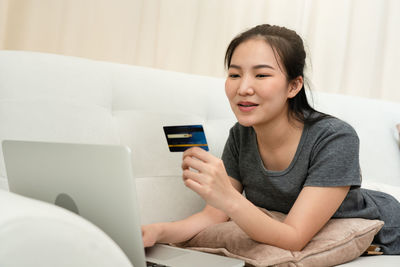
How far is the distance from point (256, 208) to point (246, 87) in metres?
0.31

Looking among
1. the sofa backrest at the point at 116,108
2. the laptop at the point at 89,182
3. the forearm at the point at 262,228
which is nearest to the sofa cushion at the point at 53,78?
the sofa backrest at the point at 116,108

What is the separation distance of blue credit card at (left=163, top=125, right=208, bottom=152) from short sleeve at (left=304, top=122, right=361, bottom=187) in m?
0.35

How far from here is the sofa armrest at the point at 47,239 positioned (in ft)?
1.62

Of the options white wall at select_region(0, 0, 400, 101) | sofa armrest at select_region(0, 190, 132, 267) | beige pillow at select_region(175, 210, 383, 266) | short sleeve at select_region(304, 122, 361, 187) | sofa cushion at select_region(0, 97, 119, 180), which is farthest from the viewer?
white wall at select_region(0, 0, 400, 101)

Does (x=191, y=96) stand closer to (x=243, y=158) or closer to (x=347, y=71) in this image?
(x=243, y=158)

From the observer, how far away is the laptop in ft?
2.11

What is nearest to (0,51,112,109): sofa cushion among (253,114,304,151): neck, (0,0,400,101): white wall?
(253,114,304,151): neck

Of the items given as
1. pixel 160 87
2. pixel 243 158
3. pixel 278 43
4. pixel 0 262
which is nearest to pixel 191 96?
pixel 160 87

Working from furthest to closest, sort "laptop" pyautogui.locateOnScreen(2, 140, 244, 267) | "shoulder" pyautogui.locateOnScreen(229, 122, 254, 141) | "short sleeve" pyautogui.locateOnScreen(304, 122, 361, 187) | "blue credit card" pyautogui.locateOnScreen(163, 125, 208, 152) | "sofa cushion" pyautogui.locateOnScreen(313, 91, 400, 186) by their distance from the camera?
"sofa cushion" pyautogui.locateOnScreen(313, 91, 400, 186), "shoulder" pyautogui.locateOnScreen(229, 122, 254, 141), "short sleeve" pyautogui.locateOnScreen(304, 122, 361, 187), "blue credit card" pyautogui.locateOnScreen(163, 125, 208, 152), "laptop" pyautogui.locateOnScreen(2, 140, 244, 267)

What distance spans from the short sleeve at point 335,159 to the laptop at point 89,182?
13.7 inches

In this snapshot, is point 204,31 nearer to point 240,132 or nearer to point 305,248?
point 240,132

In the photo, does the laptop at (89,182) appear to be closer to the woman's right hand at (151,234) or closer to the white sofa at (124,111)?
the woman's right hand at (151,234)

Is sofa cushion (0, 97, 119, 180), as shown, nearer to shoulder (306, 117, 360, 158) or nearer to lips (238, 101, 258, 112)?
lips (238, 101, 258, 112)

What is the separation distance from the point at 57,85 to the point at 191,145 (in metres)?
0.57
